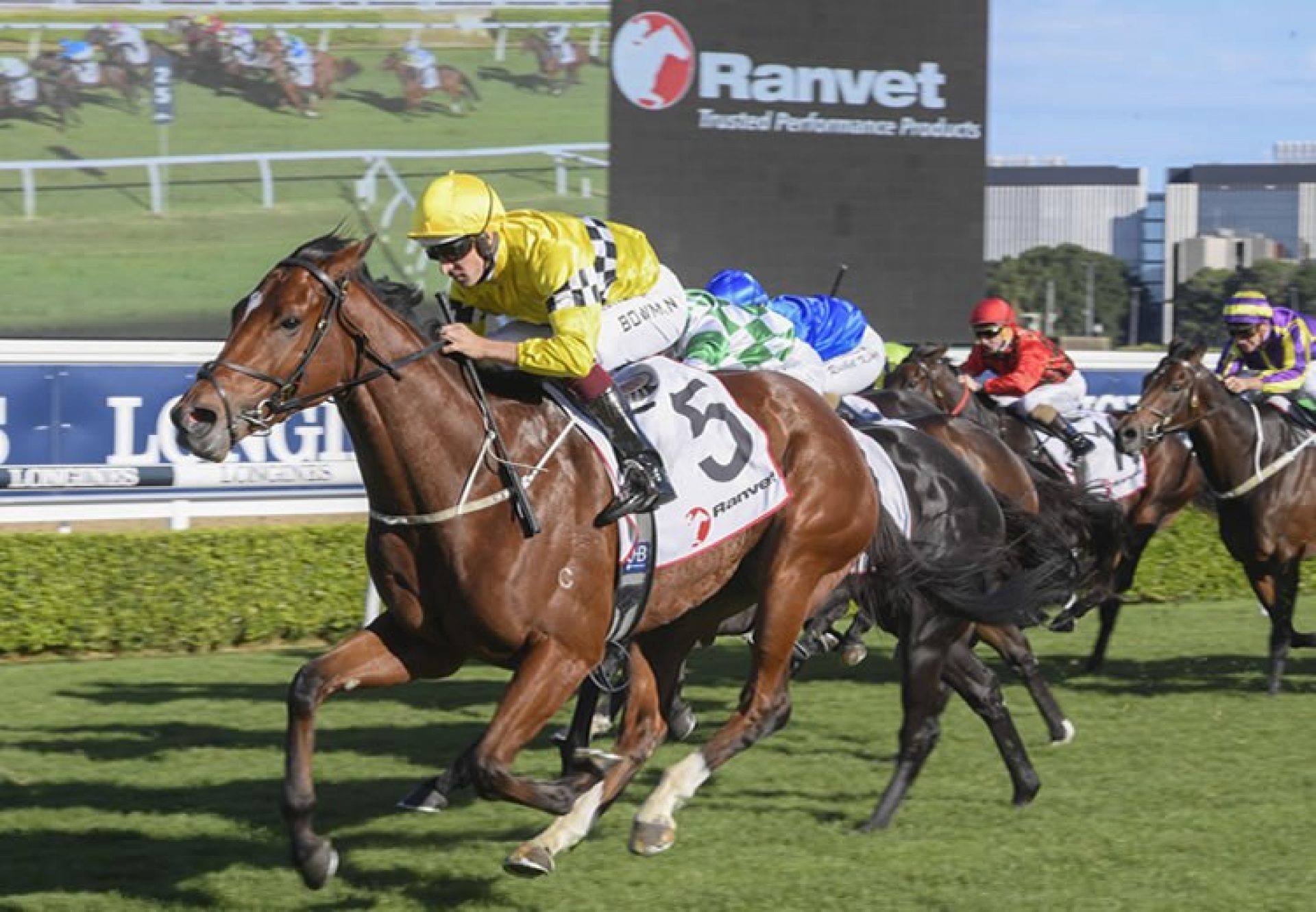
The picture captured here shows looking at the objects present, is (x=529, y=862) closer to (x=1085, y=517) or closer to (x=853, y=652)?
(x=1085, y=517)

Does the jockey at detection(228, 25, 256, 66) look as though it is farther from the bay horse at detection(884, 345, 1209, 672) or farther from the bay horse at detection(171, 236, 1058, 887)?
the bay horse at detection(171, 236, 1058, 887)

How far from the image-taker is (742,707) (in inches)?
176

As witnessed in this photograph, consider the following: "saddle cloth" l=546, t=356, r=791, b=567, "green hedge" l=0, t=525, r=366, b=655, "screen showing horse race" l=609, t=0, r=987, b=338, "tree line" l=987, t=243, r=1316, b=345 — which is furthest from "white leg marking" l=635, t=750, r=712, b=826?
"tree line" l=987, t=243, r=1316, b=345

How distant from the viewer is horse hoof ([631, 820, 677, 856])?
402 centimetres

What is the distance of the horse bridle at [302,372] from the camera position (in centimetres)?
357

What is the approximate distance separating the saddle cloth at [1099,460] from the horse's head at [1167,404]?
77 centimetres

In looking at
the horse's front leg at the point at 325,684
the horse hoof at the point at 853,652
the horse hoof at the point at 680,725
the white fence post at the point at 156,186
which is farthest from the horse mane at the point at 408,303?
the white fence post at the point at 156,186

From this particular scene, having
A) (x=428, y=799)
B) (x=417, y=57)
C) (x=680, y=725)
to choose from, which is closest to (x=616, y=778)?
(x=428, y=799)

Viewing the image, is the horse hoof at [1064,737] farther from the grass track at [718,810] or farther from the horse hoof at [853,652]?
the horse hoof at [853,652]

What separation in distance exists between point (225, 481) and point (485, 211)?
4921 millimetres

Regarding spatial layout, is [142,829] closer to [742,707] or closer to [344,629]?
[742,707]

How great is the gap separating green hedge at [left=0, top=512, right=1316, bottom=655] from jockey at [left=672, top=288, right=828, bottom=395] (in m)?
3.39

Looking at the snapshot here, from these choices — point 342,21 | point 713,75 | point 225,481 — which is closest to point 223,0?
point 342,21

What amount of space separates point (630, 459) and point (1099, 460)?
4706 millimetres
